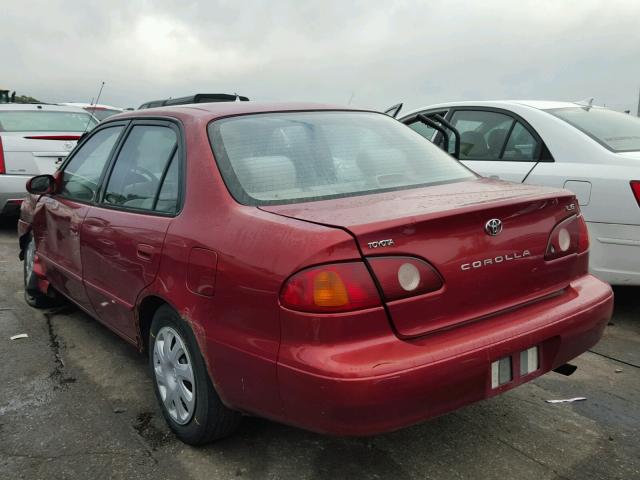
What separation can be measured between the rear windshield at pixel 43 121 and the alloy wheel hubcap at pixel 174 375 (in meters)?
6.11

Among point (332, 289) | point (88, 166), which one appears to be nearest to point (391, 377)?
point (332, 289)

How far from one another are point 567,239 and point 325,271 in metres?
1.20

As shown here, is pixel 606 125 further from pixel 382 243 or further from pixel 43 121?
pixel 43 121

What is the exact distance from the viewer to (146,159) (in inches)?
125

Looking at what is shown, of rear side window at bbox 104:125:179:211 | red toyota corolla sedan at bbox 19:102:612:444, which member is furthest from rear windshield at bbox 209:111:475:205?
rear side window at bbox 104:125:179:211

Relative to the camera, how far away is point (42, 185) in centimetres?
407

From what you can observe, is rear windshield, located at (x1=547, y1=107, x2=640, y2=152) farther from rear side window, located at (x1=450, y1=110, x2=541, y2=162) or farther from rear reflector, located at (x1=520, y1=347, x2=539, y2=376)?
rear reflector, located at (x1=520, y1=347, x2=539, y2=376)

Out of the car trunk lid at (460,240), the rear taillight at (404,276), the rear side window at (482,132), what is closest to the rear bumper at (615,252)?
the rear side window at (482,132)

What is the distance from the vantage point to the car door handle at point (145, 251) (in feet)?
9.16

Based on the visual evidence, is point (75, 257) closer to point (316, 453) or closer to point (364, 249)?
point (316, 453)

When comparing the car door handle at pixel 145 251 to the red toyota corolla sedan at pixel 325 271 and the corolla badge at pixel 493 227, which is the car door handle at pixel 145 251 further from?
the corolla badge at pixel 493 227

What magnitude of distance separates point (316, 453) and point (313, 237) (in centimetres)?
112

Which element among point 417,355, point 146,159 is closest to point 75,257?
point 146,159

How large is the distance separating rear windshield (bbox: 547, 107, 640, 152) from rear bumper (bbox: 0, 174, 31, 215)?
5994 mm
